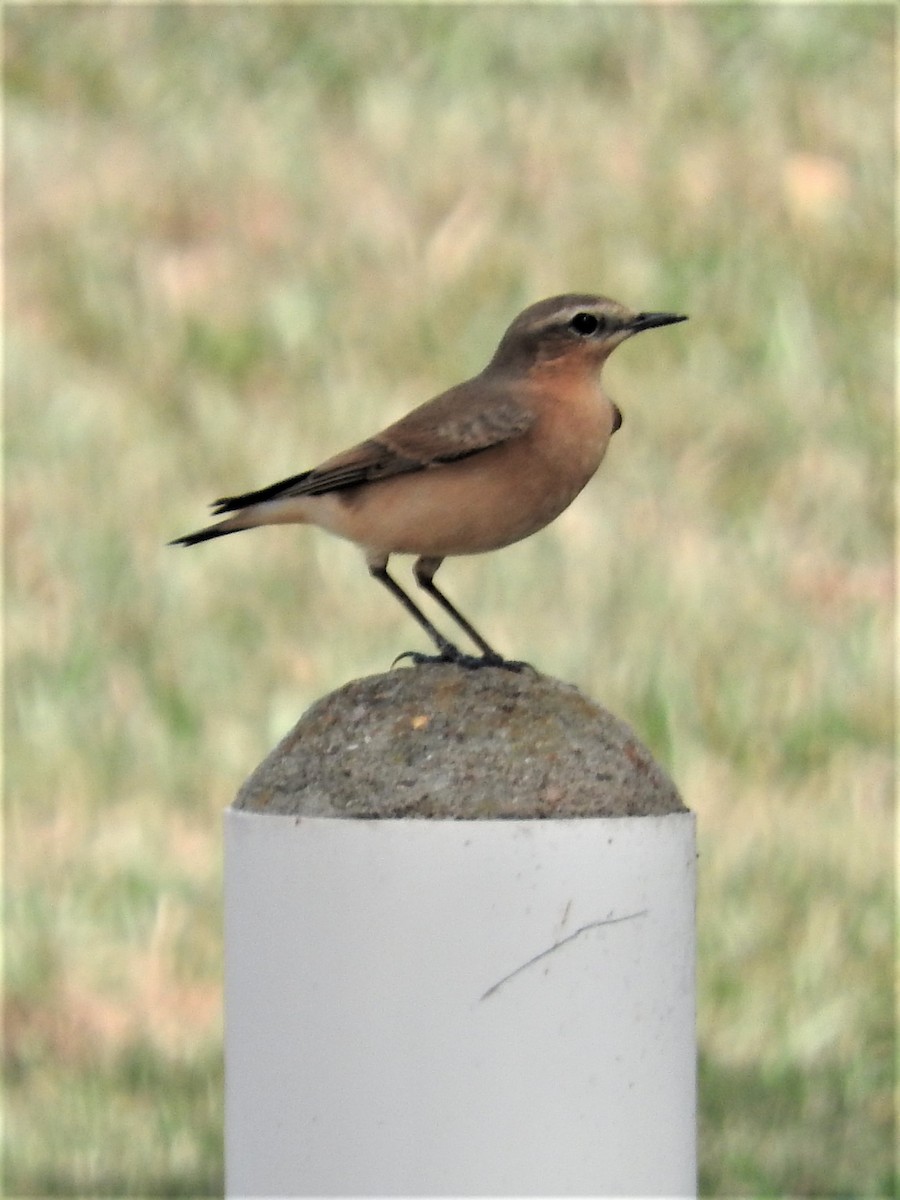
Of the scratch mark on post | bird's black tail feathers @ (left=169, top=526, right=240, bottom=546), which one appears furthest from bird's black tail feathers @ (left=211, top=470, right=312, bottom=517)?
the scratch mark on post

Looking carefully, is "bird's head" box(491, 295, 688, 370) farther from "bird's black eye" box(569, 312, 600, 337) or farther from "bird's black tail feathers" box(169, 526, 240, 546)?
"bird's black tail feathers" box(169, 526, 240, 546)

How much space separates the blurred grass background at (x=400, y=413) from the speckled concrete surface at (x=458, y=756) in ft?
10.4

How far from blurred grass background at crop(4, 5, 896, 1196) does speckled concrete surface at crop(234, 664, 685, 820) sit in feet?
10.4

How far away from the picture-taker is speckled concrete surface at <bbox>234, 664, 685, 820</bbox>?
4.62m

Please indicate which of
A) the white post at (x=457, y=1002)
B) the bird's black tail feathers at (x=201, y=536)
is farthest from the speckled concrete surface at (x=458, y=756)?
the bird's black tail feathers at (x=201, y=536)

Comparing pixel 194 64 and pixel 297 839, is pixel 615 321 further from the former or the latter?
pixel 194 64

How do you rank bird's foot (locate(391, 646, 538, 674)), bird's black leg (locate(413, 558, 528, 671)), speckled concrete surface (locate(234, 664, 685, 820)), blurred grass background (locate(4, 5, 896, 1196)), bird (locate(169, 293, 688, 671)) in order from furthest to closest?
blurred grass background (locate(4, 5, 896, 1196))
bird (locate(169, 293, 688, 671))
bird's black leg (locate(413, 558, 528, 671))
bird's foot (locate(391, 646, 538, 674))
speckled concrete surface (locate(234, 664, 685, 820))

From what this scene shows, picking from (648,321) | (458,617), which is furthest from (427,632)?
(648,321)

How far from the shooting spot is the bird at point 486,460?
572 centimetres

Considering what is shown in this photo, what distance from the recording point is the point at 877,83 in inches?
580

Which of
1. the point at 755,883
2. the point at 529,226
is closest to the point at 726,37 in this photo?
the point at 529,226

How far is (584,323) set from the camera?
19.4 feet

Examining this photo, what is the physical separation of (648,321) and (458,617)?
900mm

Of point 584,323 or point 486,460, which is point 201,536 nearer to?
point 486,460
